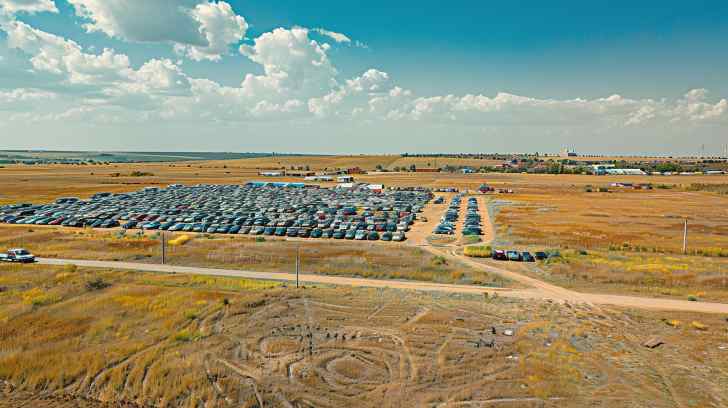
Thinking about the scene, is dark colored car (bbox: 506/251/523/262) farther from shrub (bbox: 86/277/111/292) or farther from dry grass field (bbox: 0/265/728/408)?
shrub (bbox: 86/277/111/292)

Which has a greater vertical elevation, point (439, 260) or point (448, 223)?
point (448, 223)

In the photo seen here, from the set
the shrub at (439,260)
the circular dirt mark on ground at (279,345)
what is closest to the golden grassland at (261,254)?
the shrub at (439,260)

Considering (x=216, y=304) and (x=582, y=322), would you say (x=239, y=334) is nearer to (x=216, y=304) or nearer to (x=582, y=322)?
(x=216, y=304)

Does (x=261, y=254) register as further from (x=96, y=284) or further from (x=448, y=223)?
(x=448, y=223)

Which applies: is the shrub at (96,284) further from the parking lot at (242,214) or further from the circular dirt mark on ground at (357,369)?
the parking lot at (242,214)

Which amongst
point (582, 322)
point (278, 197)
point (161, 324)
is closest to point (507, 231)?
point (582, 322)

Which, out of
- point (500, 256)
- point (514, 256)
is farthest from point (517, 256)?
point (500, 256)
